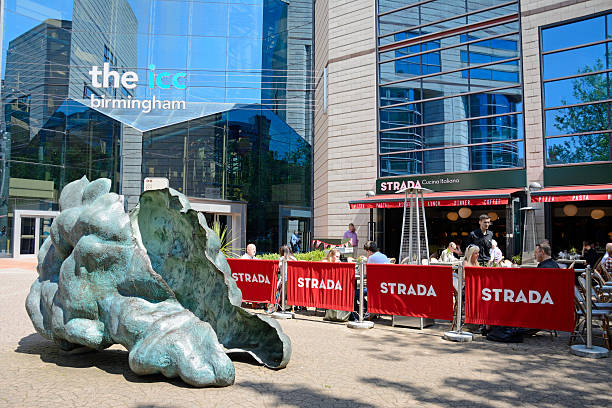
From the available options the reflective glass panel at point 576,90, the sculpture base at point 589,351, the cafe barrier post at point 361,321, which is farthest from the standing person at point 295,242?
the sculpture base at point 589,351

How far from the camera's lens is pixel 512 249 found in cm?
1412

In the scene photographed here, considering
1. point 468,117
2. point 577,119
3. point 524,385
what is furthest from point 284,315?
point 577,119

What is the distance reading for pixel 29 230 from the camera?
24406 millimetres

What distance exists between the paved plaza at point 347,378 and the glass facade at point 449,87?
11.7 metres

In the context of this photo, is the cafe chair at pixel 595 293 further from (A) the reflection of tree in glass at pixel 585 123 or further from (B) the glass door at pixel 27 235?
(B) the glass door at pixel 27 235

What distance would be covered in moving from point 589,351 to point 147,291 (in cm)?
580

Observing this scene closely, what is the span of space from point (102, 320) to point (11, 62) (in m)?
26.1

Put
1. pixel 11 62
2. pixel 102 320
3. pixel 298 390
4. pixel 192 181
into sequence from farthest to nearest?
pixel 11 62 < pixel 192 181 < pixel 102 320 < pixel 298 390

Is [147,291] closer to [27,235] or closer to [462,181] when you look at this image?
[462,181]

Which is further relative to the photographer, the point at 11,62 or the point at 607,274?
the point at 11,62

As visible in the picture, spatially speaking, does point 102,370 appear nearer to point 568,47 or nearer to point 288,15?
point 568,47

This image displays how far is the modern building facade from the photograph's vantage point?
15500 mm

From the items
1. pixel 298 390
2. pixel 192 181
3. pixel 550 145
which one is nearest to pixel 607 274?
pixel 550 145

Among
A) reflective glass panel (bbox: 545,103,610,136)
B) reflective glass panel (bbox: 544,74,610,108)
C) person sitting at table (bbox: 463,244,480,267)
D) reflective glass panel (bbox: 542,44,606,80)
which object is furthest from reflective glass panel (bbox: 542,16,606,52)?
person sitting at table (bbox: 463,244,480,267)
